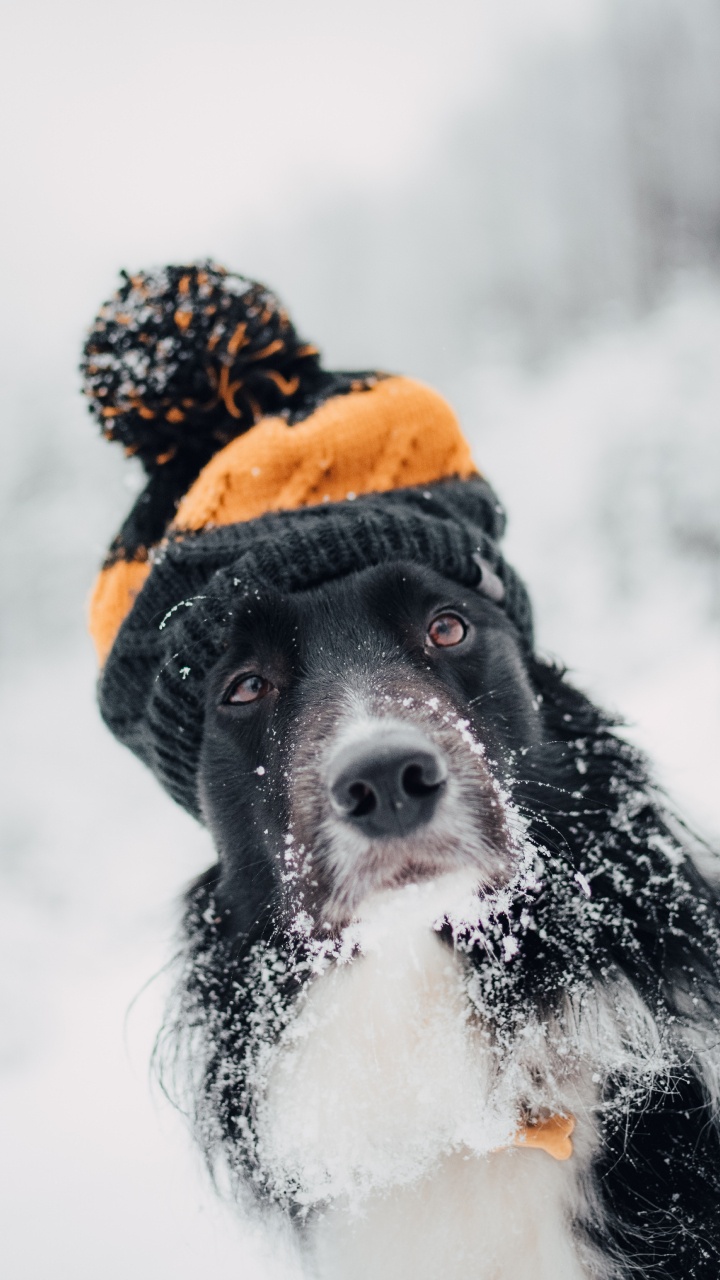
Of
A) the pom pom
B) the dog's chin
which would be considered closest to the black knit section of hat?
the pom pom

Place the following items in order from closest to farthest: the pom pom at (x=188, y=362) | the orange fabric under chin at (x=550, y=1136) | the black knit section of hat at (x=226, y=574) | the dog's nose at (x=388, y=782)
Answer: the dog's nose at (x=388, y=782), the orange fabric under chin at (x=550, y=1136), the black knit section of hat at (x=226, y=574), the pom pom at (x=188, y=362)

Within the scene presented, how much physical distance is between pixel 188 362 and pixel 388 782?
5.01ft

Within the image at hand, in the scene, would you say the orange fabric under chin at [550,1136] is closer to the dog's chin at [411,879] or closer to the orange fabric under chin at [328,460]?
the dog's chin at [411,879]

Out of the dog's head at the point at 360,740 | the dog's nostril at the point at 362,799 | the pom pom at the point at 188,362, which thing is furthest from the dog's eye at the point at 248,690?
the pom pom at the point at 188,362

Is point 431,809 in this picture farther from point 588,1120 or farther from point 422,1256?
point 422,1256

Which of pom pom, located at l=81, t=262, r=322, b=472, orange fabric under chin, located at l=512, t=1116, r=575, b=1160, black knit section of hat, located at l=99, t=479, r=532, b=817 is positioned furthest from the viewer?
pom pom, located at l=81, t=262, r=322, b=472

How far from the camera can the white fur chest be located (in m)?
2.05

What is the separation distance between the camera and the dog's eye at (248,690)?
2.19m

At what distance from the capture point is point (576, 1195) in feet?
6.78

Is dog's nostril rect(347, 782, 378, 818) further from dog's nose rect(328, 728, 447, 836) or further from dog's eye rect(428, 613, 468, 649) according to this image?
dog's eye rect(428, 613, 468, 649)

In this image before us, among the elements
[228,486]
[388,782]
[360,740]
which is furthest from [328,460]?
[388,782]

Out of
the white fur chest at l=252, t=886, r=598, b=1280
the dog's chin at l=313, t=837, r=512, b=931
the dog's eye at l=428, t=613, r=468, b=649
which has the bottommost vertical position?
the white fur chest at l=252, t=886, r=598, b=1280

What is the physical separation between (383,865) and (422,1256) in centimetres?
113

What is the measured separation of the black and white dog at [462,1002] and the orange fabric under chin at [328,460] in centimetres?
36
